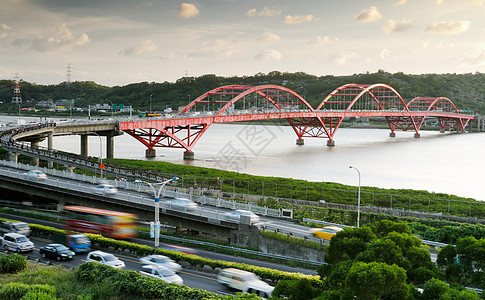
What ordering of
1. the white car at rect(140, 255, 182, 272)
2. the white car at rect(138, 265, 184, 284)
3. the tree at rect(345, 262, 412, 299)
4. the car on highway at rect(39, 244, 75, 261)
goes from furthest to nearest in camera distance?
the car on highway at rect(39, 244, 75, 261) → the white car at rect(140, 255, 182, 272) → the white car at rect(138, 265, 184, 284) → the tree at rect(345, 262, 412, 299)

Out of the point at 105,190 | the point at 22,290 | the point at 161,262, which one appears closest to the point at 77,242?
the point at 161,262

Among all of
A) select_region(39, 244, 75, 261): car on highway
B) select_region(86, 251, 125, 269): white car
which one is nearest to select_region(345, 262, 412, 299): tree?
select_region(86, 251, 125, 269): white car

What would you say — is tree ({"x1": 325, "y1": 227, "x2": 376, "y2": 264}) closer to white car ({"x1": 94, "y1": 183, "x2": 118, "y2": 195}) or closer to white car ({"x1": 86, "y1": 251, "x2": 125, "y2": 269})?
white car ({"x1": 86, "y1": 251, "x2": 125, "y2": 269})

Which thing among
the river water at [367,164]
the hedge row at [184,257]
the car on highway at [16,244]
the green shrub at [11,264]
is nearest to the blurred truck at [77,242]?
the hedge row at [184,257]

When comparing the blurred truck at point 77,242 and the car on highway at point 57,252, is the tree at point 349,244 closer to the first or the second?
the car on highway at point 57,252

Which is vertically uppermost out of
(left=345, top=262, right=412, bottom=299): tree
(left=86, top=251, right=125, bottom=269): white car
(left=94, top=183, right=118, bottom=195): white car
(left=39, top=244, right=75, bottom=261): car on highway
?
(left=345, top=262, right=412, bottom=299): tree

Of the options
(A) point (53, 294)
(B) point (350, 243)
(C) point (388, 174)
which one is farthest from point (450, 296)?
(C) point (388, 174)

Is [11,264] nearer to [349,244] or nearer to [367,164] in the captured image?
[349,244]
